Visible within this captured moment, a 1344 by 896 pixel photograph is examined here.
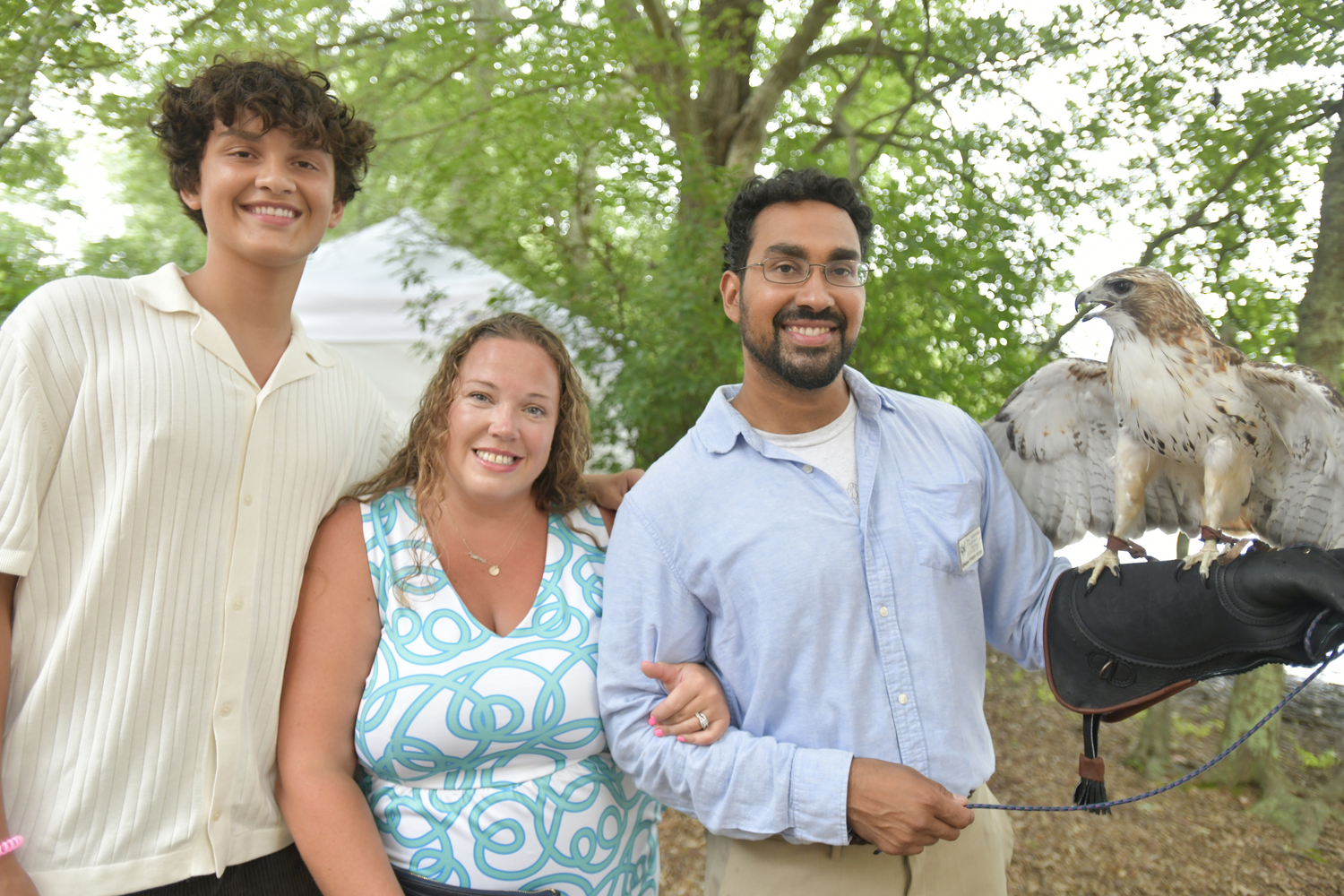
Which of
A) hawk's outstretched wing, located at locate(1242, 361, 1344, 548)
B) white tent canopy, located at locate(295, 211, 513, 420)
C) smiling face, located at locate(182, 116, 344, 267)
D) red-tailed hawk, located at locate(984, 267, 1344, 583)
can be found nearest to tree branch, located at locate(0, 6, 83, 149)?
white tent canopy, located at locate(295, 211, 513, 420)

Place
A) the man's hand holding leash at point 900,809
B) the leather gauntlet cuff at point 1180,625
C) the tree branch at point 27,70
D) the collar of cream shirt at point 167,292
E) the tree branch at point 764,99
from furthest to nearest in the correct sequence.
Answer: the tree branch at point 764,99, the tree branch at point 27,70, the collar of cream shirt at point 167,292, the man's hand holding leash at point 900,809, the leather gauntlet cuff at point 1180,625

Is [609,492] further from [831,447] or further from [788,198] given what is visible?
[788,198]

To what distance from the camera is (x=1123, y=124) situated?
408 cm

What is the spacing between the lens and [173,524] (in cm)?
144

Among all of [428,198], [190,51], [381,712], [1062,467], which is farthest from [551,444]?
[190,51]

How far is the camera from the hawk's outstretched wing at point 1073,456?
168 cm

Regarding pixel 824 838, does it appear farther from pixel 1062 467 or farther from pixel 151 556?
pixel 151 556

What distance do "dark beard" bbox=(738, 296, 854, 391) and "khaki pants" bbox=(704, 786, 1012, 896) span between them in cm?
90

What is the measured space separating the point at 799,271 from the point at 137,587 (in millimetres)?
1384

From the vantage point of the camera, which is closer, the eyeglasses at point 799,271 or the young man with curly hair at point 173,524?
the young man with curly hair at point 173,524

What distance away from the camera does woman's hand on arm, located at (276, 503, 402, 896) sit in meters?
1.50

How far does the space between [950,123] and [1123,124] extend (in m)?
0.87

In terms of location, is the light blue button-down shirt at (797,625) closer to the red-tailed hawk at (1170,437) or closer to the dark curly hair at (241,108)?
the red-tailed hawk at (1170,437)

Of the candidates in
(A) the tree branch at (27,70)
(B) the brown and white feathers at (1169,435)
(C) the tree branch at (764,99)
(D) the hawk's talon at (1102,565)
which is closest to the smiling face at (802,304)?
(B) the brown and white feathers at (1169,435)
